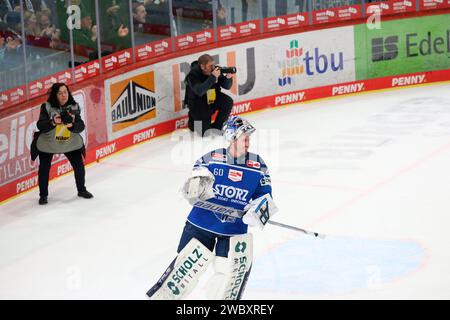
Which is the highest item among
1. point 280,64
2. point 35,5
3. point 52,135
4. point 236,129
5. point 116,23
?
point 35,5

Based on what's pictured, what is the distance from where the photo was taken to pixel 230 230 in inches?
242

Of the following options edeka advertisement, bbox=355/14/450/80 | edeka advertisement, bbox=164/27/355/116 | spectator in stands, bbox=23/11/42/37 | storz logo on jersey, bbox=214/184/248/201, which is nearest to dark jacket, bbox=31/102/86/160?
spectator in stands, bbox=23/11/42/37

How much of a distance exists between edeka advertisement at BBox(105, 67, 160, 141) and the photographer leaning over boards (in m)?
0.55

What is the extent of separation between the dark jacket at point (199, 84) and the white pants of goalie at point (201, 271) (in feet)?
22.9

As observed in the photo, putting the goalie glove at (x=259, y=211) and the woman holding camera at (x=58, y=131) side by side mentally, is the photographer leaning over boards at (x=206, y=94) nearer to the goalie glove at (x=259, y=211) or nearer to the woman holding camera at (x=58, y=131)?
the woman holding camera at (x=58, y=131)

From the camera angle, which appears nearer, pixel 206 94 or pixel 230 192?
pixel 230 192

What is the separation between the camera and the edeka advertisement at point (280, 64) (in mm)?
13719

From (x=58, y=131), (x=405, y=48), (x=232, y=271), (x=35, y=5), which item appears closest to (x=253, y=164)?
(x=232, y=271)

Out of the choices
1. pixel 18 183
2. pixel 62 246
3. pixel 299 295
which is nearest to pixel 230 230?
pixel 299 295

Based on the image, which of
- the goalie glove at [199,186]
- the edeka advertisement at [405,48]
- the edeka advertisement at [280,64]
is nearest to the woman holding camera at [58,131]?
the edeka advertisement at [280,64]

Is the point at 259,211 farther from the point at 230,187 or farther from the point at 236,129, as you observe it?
the point at 236,129

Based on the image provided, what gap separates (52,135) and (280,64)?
5.87 metres

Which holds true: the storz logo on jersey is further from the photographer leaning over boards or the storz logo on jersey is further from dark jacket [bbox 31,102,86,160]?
the photographer leaning over boards

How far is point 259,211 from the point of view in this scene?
6023mm
